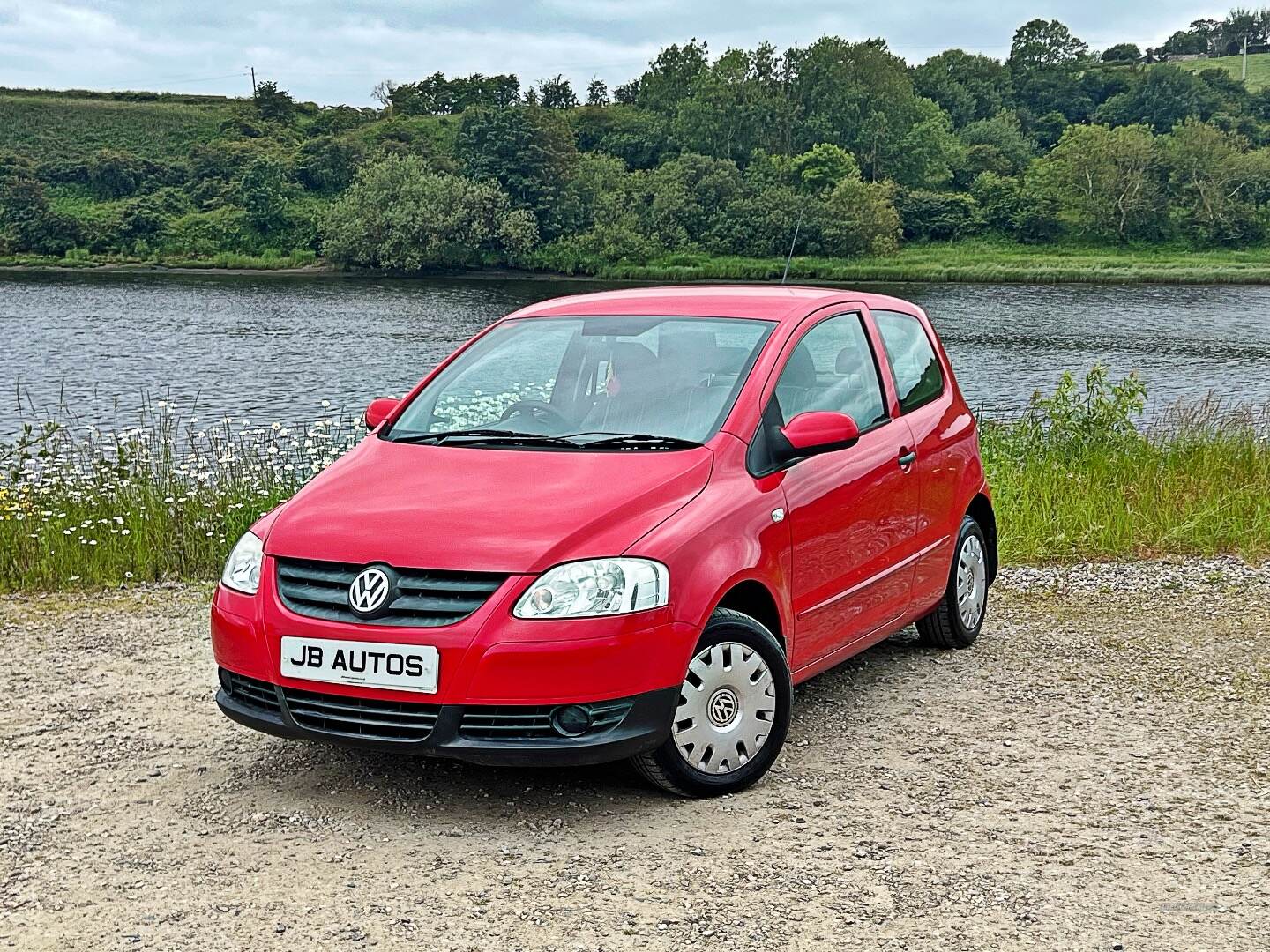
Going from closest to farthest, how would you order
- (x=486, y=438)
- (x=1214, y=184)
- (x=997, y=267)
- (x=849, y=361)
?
1. (x=486, y=438)
2. (x=849, y=361)
3. (x=997, y=267)
4. (x=1214, y=184)

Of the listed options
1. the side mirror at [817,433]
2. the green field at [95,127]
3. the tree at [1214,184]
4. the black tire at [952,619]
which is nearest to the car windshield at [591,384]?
the side mirror at [817,433]

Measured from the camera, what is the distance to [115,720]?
6008 mm

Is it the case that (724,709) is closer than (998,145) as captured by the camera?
Yes

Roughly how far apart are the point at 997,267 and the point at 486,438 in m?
92.1

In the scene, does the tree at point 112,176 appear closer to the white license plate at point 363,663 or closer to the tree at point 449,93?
the tree at point 449,93

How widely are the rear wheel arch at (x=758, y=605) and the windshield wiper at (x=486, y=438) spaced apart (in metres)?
0.80

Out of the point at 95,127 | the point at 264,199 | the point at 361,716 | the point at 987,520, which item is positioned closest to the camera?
the point at 361,716

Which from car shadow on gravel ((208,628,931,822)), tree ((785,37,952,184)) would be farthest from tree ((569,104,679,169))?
car shadow on gravel ((208,628,931,822))

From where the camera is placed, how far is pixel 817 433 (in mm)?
5168

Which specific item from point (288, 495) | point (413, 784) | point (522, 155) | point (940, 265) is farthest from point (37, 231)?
point (413, 784)

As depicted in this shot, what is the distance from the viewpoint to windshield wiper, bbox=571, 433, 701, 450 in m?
5.12

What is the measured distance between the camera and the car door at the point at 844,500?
5.34m

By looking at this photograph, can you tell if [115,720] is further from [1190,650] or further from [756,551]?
[1190,650]

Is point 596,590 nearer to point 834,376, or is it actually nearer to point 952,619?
point 834,376
